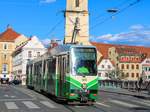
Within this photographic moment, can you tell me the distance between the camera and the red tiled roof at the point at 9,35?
138750mm

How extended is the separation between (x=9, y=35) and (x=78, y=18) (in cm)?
3245

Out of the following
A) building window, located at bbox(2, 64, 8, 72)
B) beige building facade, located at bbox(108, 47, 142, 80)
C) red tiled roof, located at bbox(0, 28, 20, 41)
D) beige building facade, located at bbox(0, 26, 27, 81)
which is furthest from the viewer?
beige building facade, located at bbox(108, 47, 142, 80)

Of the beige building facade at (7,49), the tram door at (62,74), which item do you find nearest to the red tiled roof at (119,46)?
the beige building facade at (7,49)

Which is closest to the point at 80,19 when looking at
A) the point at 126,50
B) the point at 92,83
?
the point at 126,50

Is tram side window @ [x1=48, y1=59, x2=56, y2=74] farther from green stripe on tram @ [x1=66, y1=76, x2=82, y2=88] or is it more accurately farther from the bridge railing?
the bridge railing

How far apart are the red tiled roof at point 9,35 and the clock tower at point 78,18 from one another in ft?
84.3

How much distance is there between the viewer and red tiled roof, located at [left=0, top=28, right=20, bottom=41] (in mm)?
138750

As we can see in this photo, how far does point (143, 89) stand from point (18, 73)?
77324 millimetres

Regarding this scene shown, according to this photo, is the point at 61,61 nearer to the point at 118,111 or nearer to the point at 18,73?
the point at 118,111

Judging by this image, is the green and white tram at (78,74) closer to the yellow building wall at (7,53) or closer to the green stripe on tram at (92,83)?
the green stripe on tram at (92,83)

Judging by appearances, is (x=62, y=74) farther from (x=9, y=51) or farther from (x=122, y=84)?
(x=9, y=51)

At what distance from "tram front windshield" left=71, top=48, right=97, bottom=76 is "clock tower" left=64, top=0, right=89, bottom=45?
A: 301 ft

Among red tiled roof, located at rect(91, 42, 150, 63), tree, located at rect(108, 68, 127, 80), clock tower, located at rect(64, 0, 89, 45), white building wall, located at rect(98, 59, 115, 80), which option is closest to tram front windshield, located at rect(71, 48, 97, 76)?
clock tower, located at rect(64, 0, 89, 45)

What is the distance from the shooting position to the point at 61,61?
26156 millimetres
